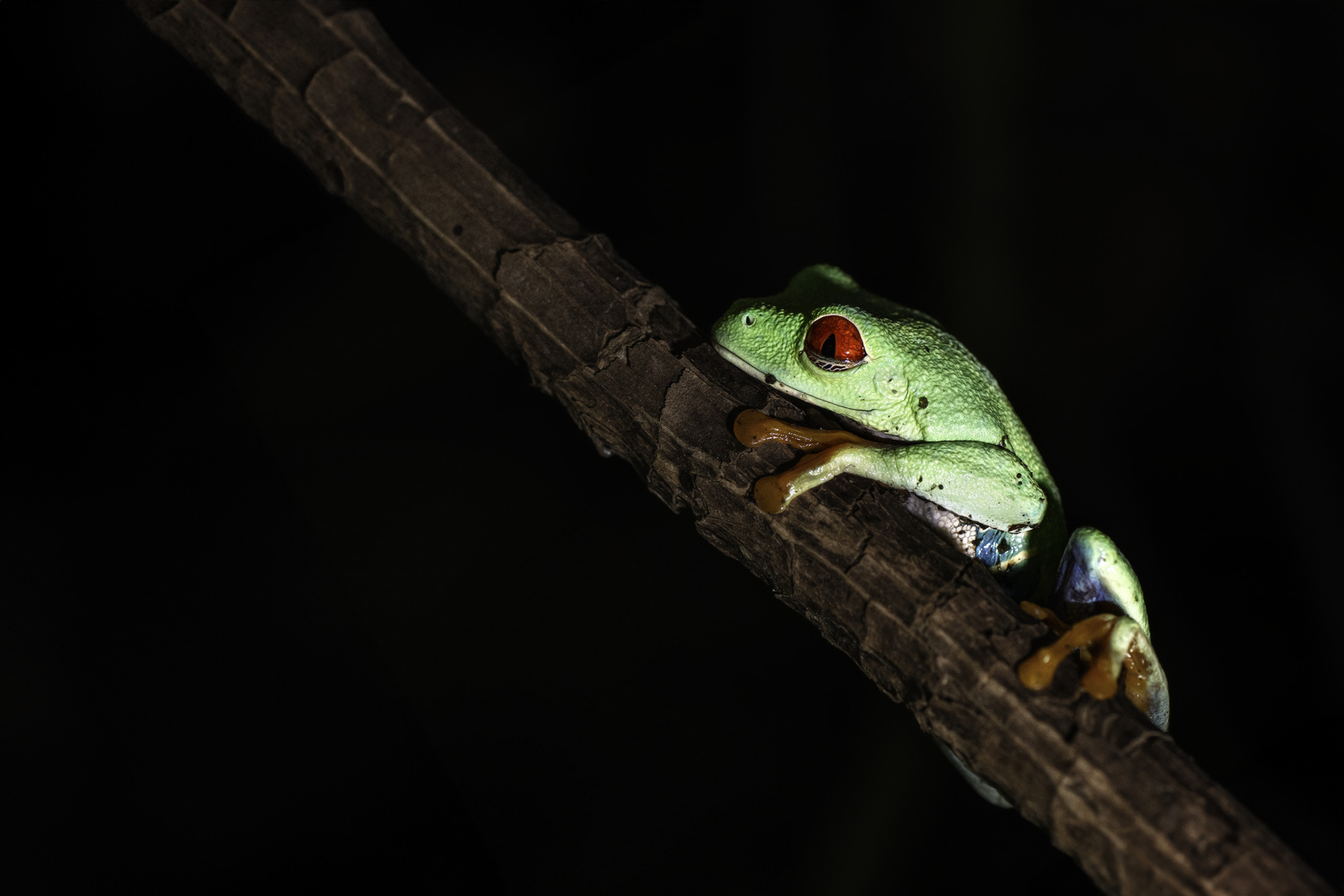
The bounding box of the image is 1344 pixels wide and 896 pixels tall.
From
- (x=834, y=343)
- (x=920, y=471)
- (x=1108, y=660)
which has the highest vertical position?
(x=834, y=343)

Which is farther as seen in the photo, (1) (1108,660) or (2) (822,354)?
(2) (822,354)

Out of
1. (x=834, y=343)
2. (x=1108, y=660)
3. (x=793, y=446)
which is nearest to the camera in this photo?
(x=1108, y=660)

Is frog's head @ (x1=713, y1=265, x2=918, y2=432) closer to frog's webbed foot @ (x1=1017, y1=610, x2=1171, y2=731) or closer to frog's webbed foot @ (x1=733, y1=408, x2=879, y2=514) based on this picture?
frog's webbed foot @ (x1=733, y1=408, x2=879, y2=514)

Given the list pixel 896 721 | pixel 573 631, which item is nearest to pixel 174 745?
pixel 573 631

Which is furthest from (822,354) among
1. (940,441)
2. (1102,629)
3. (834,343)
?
(1102,629)

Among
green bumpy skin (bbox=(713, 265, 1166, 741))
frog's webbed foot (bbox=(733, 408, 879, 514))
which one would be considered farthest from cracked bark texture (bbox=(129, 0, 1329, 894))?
green bumpy skin (bbox=(713, 265, 1166, 741))

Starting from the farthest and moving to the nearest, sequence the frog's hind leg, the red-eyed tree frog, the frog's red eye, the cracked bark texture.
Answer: the frog's red eye
the red-eyed tree frog
the frog's hind leg
the cracked bark texture

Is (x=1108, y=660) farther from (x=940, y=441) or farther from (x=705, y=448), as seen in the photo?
(x=705, y=448)
